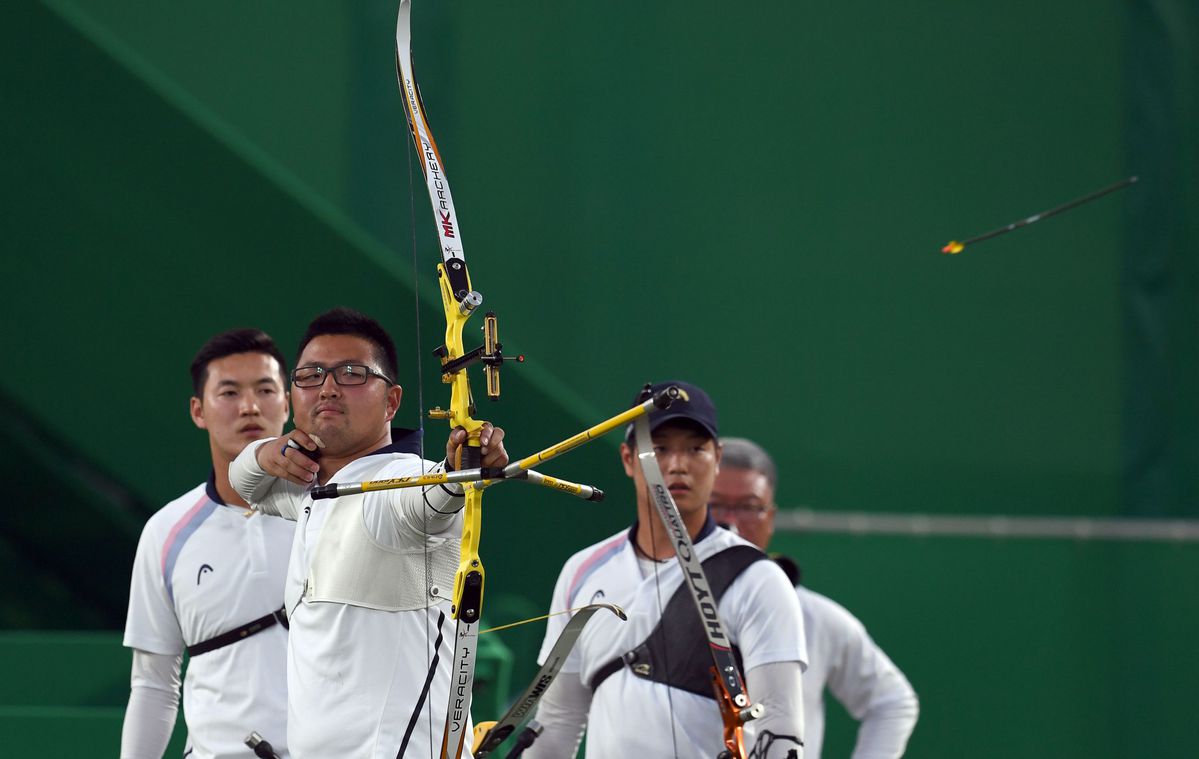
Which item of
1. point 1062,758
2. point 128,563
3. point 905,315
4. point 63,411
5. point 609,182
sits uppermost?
point 609,182

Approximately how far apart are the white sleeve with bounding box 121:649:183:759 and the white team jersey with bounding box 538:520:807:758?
2.26 ft

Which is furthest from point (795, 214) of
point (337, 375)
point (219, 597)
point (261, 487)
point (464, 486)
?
point (464, 486)

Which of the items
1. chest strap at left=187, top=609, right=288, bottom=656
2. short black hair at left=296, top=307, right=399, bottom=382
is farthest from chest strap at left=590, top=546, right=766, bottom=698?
short black hair at left=296, top=307, right=399, bottom=382

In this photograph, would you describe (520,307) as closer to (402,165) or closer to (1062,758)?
(402,165)

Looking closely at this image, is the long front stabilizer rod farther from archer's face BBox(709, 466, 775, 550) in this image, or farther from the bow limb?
archer's face BBox(709, 466, 775, 550)

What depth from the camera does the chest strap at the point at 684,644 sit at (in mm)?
2688

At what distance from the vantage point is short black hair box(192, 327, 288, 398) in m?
3.12

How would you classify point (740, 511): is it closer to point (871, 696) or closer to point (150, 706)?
point (871, 696)

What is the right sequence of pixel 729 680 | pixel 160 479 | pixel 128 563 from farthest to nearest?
pixel 128 563, pixel 160 479, pixel 729 680

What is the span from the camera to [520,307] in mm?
6086

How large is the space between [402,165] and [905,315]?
1.91m

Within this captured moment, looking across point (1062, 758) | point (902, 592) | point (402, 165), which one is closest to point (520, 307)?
point (402, 165)

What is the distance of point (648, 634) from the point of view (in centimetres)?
277

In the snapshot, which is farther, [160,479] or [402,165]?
[402,165]
